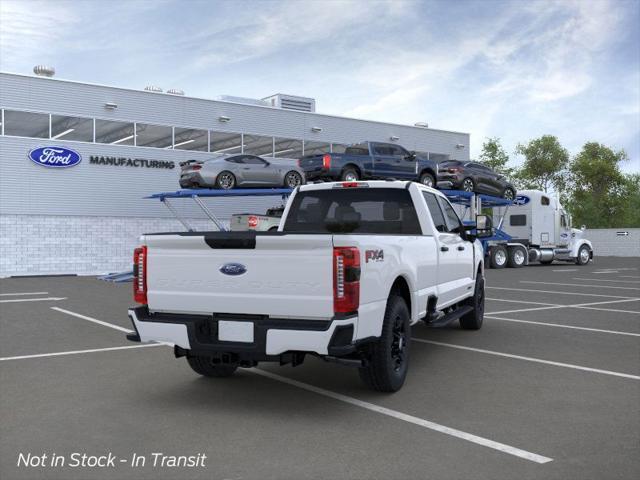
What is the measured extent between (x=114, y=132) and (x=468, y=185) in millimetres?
15016

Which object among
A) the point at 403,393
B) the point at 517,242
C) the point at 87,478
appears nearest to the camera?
the point at 87,478

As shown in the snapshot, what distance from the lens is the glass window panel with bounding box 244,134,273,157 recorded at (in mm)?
30797

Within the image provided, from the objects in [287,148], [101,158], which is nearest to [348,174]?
[287,148]

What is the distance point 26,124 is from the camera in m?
25.3

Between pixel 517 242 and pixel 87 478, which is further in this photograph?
pixel 517 242

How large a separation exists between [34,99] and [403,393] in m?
23.8

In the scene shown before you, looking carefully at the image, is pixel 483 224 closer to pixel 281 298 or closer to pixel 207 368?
pixel 207 368

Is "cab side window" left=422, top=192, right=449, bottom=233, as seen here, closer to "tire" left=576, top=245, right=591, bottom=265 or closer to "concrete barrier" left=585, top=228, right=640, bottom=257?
"tire" left=576, top=245, right=591, bottom=265

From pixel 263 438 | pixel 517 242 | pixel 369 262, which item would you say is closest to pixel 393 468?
pixel 263 438

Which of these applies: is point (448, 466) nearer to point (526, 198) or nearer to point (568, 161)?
point (526, 198)

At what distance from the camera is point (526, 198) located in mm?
30250

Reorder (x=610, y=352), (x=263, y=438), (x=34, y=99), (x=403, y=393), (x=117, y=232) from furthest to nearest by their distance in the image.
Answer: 1. (x=117, y=232)
2. (x=34, y=99)
3. (x=610, y=352)
4. (x=403, y=393)
5. (x=263, y=438)

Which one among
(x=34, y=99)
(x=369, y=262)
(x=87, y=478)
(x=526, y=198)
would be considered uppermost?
(x=34, y=99)

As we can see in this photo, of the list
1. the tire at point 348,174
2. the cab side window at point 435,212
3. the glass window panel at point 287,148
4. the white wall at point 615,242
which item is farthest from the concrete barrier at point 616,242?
the cab side window at point 435,212
